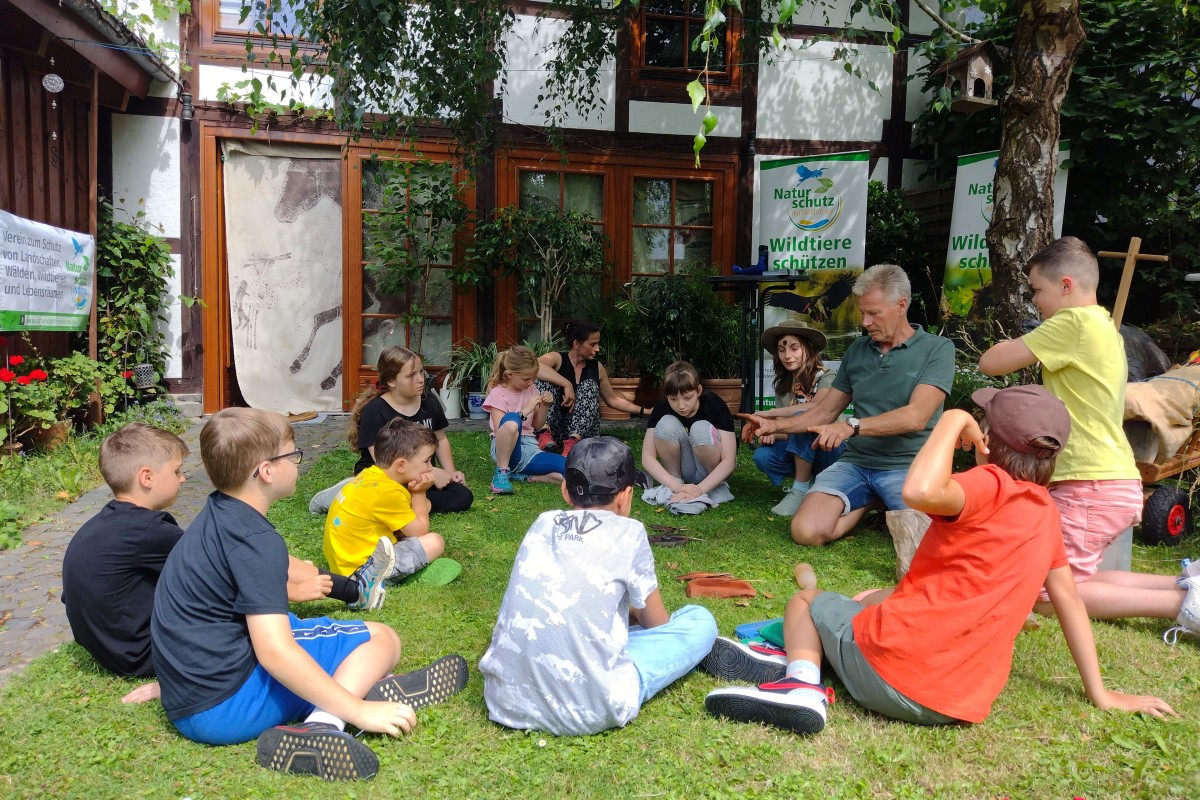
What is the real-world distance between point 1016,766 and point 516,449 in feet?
14.3

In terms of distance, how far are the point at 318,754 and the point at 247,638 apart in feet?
1.25

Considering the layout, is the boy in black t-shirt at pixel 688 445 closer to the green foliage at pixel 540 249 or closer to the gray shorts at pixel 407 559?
the gray shorts at pixel 407 559

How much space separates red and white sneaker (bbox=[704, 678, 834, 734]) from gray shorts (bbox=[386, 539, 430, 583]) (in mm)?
1780

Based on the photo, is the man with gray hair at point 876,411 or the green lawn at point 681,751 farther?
the man with gray hair at point 876,411

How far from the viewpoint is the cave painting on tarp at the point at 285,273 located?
9.12 metres

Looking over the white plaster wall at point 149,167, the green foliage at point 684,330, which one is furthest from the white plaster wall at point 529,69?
the white plaster wall at point 149,167

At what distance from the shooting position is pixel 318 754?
7.72ft

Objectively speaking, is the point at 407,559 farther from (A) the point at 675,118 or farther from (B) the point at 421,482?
(A) the point at 675,118

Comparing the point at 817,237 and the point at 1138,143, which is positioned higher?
the point at 1138,143

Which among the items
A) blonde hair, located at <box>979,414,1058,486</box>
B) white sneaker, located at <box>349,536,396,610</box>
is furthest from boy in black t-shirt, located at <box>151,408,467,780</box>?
blonde hair, located at <box>979,414,1058,486</box>

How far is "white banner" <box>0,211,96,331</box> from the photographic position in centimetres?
598

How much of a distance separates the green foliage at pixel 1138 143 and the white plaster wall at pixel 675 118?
2413 millimetres

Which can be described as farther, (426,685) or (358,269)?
(358,269)

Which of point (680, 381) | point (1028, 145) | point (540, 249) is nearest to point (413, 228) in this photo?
point (540, 249)
